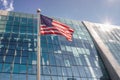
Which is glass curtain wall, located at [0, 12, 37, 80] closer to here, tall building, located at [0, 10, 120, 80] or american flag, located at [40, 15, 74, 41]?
tall building, located at [0, 10, 120, 80]

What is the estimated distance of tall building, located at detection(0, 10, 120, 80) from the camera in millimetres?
29828

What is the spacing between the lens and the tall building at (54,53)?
2983 cm

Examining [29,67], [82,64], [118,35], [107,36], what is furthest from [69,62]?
[118,35]

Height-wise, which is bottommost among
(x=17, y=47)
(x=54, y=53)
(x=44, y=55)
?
(x=54, y=53)

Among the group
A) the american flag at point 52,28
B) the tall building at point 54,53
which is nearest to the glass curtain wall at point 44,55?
the tall building at point 54,53

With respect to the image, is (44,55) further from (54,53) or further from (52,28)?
(52,28)

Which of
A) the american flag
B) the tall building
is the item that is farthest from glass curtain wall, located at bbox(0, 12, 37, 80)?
the american flag

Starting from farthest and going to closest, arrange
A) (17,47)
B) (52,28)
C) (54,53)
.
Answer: (54,53) → (17,47) → (52,28)

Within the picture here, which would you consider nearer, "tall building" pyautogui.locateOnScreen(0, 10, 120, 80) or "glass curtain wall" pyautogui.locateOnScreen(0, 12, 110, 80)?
"glass curtain wall" pyautogui.locateOnScreen(0, 12, 110, 80)

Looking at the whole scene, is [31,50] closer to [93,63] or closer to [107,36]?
[93,63]

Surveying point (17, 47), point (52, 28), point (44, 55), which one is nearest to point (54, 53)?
point (44, 55)

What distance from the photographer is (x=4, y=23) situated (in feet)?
123

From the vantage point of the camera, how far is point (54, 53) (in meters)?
33.9

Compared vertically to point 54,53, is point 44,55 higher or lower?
higher
